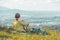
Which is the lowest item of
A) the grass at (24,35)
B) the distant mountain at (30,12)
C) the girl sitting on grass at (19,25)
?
the grass at (24,35)

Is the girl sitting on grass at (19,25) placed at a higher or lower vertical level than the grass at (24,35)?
higher


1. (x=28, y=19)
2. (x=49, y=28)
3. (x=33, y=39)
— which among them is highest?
(x=28, y=19)

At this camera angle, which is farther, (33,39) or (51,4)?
(51,4)

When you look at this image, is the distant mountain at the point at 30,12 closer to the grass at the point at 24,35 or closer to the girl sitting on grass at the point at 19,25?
the girl sitting on grass at the point at 19,25

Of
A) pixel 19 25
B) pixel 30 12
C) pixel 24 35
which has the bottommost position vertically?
pixel 24 35

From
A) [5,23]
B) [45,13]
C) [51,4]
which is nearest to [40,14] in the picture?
[45,13]

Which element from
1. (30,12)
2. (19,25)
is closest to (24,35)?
(19,25)

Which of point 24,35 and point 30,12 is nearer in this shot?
point 24,35

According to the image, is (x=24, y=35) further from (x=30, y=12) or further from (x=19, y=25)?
(x=30, y=12)

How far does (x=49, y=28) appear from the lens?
7.65ft

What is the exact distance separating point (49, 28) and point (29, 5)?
48 cm

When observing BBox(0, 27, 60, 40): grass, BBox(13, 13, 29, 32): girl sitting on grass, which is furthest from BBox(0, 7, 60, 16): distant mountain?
BBox(0, 27, 60, 40): grass

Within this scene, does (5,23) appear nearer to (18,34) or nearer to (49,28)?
(18,34)

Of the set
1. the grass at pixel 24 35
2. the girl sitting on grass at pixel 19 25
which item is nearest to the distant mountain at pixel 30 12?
the girl sitting on grass at pixel 19 25
